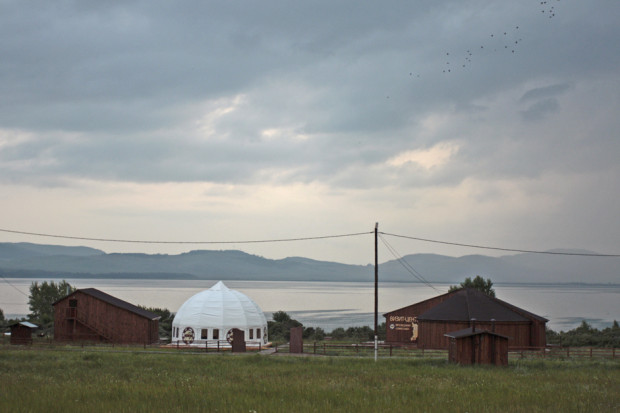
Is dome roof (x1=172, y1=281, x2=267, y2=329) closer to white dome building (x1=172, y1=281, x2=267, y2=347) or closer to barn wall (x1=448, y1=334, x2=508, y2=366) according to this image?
white dome building (x1=172, y1=281, x2=267, y2=347)

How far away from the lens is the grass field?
1839 centimetres

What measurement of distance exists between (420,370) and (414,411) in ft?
41.0

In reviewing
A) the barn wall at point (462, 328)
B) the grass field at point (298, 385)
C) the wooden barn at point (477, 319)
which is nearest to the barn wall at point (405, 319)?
the wooden barn at point (477, 319)

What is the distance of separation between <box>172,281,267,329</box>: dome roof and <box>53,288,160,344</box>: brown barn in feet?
9.96

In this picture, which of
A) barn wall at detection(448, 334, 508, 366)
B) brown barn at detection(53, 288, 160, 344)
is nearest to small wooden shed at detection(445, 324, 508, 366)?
barn wall at detection(448, 334, 508, 366)

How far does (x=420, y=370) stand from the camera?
1179 inches

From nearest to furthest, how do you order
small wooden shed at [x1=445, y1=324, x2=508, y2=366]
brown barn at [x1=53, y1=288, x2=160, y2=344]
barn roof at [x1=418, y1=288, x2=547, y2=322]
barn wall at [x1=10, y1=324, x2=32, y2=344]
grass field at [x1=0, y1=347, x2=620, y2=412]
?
grass field at [x1=0, y1=347, x2=620, y2=412]
small wooden shed at [x1=445, y1=324, x2=508, y2=366]
barn wall at [x1=10, y1=324, x2=32, y2=344]
barn roof at [x1=418, y1=288, x2=547, y2=322]
brown barn at [x1=53, y1=288, x2=160, y2=344]

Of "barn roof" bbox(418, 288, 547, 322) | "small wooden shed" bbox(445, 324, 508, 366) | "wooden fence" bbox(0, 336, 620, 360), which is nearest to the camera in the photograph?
"small wooden shed" bbox(445, 324, 508, 366)

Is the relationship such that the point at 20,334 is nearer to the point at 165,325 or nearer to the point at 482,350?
the point at 165,325

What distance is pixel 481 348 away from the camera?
109ft

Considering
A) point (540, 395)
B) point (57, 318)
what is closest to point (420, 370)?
point (540, 395)

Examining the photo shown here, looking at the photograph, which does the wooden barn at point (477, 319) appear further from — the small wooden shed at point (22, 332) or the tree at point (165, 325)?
the small wooden shed at point (22, 332)

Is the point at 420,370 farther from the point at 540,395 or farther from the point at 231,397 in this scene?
the point at 231,397

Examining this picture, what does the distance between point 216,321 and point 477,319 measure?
21378mm
